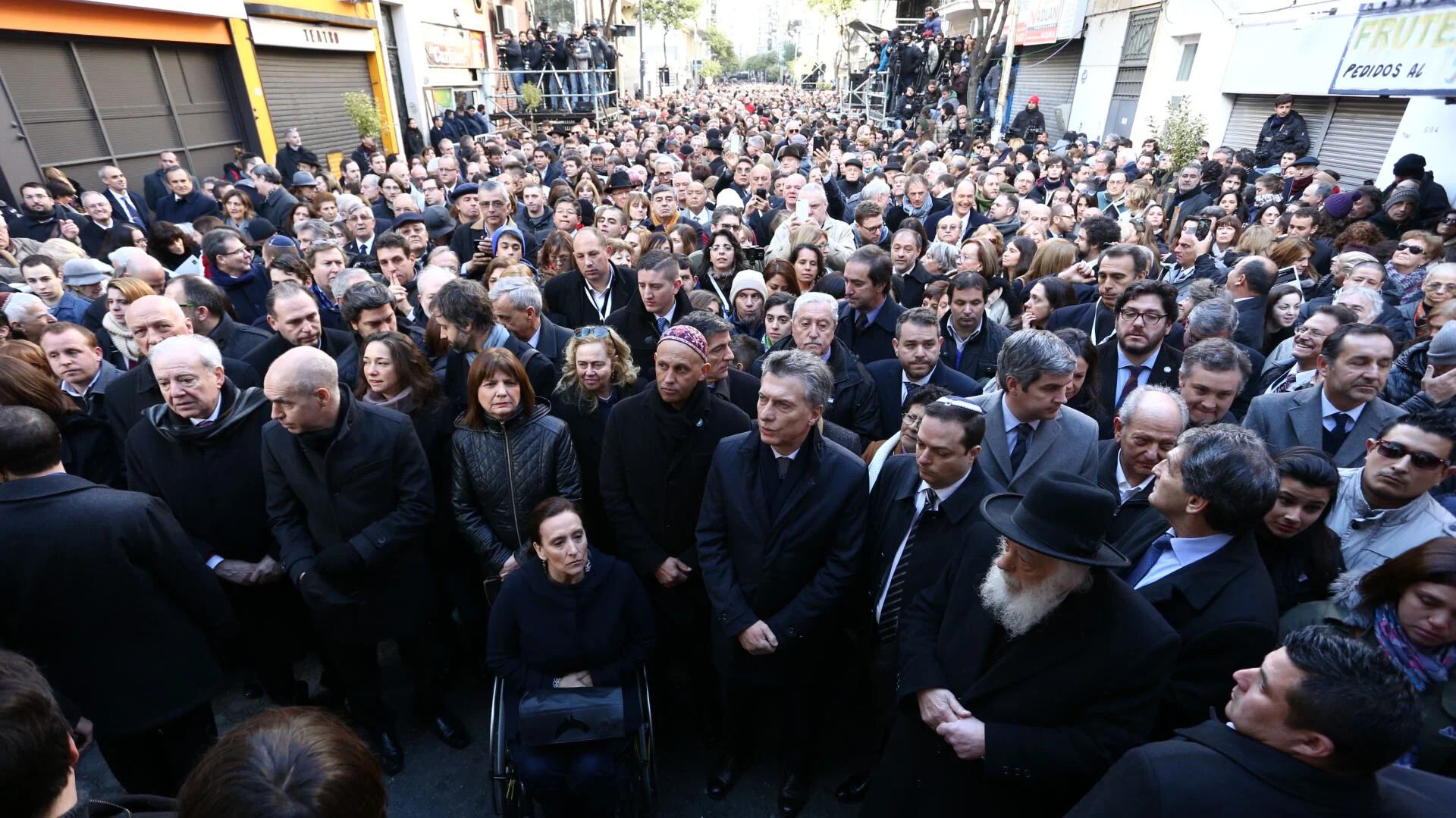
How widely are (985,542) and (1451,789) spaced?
3.79ft

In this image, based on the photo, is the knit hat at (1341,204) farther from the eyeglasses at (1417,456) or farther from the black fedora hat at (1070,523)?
the black fedora hat at (1070,523)

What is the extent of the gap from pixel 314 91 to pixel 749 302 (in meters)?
17.1

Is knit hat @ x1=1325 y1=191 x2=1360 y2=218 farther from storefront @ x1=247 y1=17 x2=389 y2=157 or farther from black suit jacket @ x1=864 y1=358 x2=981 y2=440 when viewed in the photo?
storefront @ x1=247 y1=17 x2=389 y2=157

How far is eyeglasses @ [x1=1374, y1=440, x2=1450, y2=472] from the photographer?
8.49 ft

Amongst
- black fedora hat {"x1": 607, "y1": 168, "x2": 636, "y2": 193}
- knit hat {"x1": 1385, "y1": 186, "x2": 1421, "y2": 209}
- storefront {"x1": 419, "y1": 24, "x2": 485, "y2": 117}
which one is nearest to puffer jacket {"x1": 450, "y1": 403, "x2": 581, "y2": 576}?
black fedora hat {"x1": 607, "y1": 168, "x2": 636, "y2": 193}

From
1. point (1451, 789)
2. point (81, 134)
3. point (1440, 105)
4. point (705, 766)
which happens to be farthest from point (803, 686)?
point (81, 134)

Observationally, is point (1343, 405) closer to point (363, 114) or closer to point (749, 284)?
point (749, 284)

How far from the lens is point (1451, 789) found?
1577mm

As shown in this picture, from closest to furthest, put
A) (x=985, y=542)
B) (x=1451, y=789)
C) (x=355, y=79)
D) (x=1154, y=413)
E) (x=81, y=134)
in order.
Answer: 1. (x=1451, y=789)
2. (x=985, y=542)
3. (x=1154, y=413)
4. (x=81, y=134)
5. (x=355, y=79)

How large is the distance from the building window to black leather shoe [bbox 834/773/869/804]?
17542 millimetres

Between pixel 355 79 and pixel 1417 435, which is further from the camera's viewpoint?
pixel 355 79

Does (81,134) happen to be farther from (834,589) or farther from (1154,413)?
(1154,413)

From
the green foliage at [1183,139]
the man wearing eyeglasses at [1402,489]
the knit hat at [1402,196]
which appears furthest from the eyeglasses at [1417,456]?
the green foliage at [1183,139]

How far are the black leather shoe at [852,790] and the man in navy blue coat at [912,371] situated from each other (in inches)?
70.4
